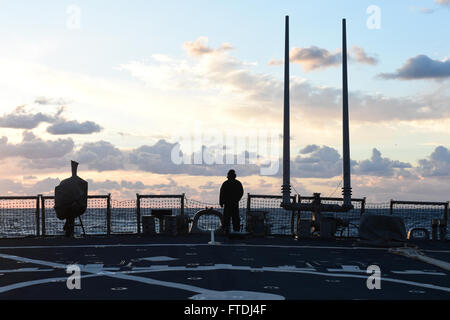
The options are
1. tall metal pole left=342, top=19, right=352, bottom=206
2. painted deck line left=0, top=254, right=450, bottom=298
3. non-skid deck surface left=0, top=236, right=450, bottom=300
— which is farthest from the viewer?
tall metal pole left=342, top=19, right=352, bottom=206

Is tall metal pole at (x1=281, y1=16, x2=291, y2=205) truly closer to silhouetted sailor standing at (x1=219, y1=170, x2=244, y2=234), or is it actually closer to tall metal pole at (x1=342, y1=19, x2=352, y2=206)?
tall metal pole at (x1=342, y1=19, x2=352, y2=206)

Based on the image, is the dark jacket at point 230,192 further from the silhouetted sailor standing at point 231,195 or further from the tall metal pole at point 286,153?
the tall metal pole at point 286,153

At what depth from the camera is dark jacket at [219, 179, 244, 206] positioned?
22922 mm

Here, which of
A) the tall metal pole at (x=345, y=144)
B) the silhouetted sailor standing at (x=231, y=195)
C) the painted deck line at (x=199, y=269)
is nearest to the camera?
the painted deck line at (x=199, y=269)

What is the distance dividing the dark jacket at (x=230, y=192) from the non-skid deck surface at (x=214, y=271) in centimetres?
228

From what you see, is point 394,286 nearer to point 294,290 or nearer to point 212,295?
point 294,290

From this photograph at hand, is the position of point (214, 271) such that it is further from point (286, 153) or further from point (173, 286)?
point (286, 153)

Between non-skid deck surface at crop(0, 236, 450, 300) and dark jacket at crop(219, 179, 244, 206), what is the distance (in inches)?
89.7

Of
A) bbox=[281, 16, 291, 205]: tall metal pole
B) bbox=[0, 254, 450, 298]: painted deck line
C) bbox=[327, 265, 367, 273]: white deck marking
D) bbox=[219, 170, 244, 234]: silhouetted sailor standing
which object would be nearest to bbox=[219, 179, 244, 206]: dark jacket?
bbox=[219, 170, 244, 234]: silhouetted sailor standing

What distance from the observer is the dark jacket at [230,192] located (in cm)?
2292

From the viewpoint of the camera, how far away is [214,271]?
13008mm

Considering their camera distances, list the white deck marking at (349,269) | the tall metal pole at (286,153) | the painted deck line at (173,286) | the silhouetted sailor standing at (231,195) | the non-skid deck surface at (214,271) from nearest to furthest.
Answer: the painted deck line at (173,286)
the non-skid deck surface at (214,271)
the white deck marking at (349,269)
the silhouetted sailor standing at (231,195)
the tall metal pole at (286,153)

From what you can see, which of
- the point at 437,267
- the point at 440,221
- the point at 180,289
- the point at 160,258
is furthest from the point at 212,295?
the point at 440,221

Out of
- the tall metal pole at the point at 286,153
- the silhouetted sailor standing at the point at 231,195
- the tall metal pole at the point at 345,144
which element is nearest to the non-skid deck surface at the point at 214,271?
the silhouetted sailor standing at the point at 231,195
